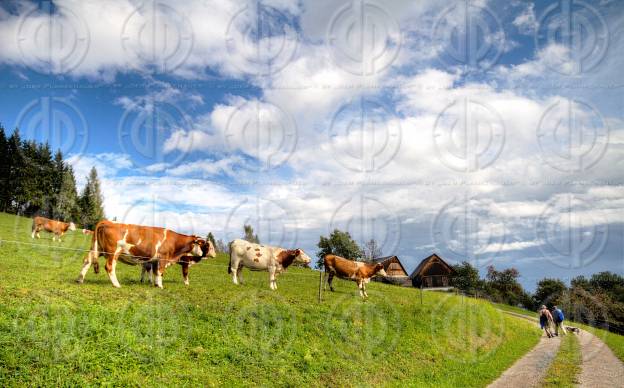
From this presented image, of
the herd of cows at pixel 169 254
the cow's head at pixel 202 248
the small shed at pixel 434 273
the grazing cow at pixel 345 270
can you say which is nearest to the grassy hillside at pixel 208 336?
the herd of cows at pixel 169 254

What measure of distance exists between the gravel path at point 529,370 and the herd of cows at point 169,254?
8.69 m

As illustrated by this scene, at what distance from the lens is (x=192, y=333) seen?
1176 centimetres

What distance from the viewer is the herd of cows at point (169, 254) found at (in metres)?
14.1

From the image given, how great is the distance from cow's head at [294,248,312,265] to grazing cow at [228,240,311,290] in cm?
9

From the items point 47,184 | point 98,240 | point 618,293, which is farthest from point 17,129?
point 618,293

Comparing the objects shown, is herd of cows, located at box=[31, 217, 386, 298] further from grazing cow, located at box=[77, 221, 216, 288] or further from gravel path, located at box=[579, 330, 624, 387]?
gravel path, located at box=[579, 330, 624, 387]

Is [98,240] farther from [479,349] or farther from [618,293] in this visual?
[618,293]

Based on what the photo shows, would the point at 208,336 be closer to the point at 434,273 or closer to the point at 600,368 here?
the point at 600,368

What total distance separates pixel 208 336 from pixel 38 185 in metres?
79.6

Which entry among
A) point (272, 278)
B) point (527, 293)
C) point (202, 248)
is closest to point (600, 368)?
point (272, 278)

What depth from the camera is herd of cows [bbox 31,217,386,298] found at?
14094mm

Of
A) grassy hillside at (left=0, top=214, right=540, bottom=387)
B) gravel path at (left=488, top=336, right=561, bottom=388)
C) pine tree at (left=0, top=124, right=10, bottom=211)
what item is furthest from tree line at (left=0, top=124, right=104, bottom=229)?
gravel path at (left=488, top=336, right=561, bottom=388)

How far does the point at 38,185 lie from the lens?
7362 cm

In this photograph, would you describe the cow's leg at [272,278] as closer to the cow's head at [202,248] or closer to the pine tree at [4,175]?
the cow's head at [202,248]
